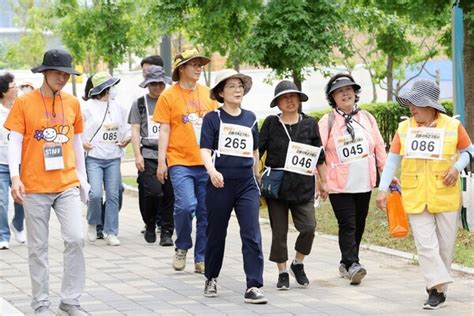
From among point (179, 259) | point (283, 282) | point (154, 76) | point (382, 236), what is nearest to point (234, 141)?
point (283, 282)

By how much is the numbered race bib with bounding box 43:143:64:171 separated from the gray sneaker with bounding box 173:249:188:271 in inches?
102

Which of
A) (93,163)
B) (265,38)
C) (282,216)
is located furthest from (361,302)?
(265,38)

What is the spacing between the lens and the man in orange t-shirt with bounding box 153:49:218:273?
35.1ft

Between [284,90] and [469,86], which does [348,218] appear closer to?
[284,90]

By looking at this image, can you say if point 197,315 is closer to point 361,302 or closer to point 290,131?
point 361,302

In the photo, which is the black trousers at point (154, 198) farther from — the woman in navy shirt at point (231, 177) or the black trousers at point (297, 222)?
the woman in navy shirt at point (231, 177)

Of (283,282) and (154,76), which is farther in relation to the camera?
(154,76)

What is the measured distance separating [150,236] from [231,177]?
4227 millimetres

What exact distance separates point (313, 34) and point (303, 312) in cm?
952

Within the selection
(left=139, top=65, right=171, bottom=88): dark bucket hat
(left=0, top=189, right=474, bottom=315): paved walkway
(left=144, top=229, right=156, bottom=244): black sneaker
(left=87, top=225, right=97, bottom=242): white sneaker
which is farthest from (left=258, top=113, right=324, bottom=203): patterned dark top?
(left=87, top=225, right=97, bottom=242): white sneaker

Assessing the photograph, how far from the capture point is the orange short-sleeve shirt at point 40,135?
8461 mm

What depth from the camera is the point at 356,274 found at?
9805 millimetres

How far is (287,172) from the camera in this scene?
9.80m

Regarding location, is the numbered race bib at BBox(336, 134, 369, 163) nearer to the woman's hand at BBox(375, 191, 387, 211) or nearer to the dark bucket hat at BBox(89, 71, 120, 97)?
the woman's hand at BBox(375, 191, 387, 211)
